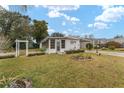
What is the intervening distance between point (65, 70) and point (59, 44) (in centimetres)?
38

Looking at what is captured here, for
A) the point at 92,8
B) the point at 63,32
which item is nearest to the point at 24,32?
the point at 63,32

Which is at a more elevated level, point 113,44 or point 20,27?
point 20,27

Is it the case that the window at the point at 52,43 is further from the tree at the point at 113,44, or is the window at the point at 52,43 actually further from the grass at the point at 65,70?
the tree at the point at 113,44

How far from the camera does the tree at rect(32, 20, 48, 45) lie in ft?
16.4

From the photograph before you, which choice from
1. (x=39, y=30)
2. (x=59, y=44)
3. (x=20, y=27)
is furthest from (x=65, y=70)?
(x=20, y=27)

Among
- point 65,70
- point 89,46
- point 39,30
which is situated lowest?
point 65,70

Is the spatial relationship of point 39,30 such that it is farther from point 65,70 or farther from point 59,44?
point 65,70

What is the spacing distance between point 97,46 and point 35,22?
36.3 inches

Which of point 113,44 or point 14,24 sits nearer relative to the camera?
point 14,24

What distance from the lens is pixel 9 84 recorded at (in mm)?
4910

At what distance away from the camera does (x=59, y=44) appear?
5.14 meters

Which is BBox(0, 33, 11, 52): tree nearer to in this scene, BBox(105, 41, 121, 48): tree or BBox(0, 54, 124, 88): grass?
BBox(0, 54, 124, 88): grass

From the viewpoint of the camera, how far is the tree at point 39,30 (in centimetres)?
501

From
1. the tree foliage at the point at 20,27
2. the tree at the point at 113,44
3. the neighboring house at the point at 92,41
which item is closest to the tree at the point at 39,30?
the tree foliage at the point at 20,27
